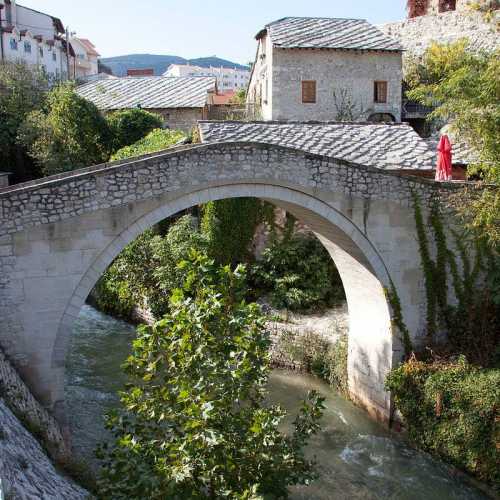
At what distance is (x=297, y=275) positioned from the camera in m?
15.0

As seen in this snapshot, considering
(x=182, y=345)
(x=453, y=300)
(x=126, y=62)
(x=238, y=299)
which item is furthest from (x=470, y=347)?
(x=126, y=62)

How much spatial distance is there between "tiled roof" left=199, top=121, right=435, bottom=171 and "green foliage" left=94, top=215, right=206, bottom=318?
2941 millimetres

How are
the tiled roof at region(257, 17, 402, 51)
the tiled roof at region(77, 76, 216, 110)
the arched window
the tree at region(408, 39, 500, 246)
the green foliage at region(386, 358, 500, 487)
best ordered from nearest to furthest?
1. the green foliage at region(386, 358, 500, 487)
2. the tree at region(408, 39, 500, 246)
3. the tiled roof at region(257, 17, 402, 51)
4. the arched window
5. the tiled roof at region(77, 76, 216, 110)

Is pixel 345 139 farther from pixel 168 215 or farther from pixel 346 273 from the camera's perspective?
pixel 168 215

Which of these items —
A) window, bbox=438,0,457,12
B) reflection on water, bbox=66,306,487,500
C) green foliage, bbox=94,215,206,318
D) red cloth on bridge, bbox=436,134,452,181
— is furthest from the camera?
window, bbox=438,0,457,12

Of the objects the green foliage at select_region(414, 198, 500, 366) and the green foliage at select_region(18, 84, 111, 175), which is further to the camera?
the green foliage at select_region(18, 84, 111, 175)

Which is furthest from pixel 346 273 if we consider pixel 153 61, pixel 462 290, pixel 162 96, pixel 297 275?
pixel 153 61

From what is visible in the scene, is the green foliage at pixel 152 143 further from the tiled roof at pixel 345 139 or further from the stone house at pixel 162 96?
the tiled roof at pixel 345 139

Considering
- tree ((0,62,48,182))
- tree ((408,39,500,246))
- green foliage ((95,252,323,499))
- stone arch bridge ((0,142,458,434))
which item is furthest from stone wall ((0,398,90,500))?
tree ((0,62,48,182))

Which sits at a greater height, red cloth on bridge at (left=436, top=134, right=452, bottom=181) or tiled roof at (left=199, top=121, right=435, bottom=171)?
tiled roof at (left=199, top=121, right=435, bottom=171)

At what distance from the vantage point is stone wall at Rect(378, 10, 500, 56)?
79.7 ft

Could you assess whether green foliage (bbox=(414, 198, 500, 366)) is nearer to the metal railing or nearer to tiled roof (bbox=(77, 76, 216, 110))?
the metal railing

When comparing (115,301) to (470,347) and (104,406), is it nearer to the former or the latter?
(104,406)

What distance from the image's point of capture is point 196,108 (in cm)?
2398
